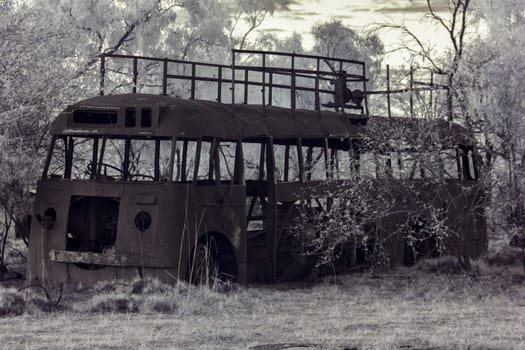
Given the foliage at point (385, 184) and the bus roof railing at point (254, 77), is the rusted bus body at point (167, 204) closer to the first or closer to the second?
the foliage at point (385, 184)

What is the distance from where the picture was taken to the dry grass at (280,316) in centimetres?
898

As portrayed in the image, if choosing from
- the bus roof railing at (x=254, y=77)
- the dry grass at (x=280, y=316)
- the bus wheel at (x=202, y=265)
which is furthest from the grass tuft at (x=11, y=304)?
the bus roof railing at (x=254, y=77)

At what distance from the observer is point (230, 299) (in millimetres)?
11742

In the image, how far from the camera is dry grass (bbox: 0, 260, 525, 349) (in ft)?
29.5

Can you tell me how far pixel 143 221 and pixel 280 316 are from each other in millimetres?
2674

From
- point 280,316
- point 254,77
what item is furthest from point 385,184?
point 254,77

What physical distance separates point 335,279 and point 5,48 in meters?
7.16

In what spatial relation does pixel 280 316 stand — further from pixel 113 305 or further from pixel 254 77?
pixel 254 77

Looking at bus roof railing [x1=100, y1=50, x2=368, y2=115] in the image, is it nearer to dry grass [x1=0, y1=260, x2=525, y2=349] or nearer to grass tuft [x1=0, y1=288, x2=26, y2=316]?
dry grass [x1=0, y1=260, x2=525, y2=349]

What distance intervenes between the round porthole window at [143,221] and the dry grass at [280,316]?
770mm

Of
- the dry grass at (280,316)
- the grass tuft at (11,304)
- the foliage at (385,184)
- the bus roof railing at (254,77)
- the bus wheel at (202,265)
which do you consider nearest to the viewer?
the dry grass at (280,316)

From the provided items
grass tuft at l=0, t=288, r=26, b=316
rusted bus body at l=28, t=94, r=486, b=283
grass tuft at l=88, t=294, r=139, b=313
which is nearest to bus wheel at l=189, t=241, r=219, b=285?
rusted bus body at l=28, t=94, r=486, b=283

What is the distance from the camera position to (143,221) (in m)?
12.4

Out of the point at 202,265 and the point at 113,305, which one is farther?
the point at 202,265
